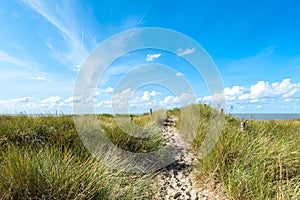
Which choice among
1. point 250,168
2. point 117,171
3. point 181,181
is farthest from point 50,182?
point 250,168

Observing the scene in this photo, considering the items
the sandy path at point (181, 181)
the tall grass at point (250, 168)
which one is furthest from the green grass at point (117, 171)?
the sandy path at point (181, 181)

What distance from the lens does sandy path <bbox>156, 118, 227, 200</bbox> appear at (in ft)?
16.2

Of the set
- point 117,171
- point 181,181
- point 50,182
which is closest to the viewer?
point 50,182

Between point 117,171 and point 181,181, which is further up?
point 117,171

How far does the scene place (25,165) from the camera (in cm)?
315

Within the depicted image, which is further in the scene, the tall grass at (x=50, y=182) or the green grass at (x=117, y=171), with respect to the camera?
the green grass at (x=117, y=171)

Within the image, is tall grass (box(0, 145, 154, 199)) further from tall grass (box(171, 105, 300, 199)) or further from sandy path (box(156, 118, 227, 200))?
tall grass (box(171, 105, 300, 199))

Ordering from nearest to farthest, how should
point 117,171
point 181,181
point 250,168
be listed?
point 117,171 → point 250,168 → point 181,181

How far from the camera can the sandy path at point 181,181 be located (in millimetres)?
4941

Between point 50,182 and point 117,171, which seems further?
point 117,171

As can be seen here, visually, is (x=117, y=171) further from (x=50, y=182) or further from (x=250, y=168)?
(x=250, y=168)

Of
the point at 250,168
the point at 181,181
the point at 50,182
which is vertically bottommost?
the point at 181,181

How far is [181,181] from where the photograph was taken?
18.9 ft

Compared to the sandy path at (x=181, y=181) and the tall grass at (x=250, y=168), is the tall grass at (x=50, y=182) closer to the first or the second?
the sandy path at (x=181, y=181)
